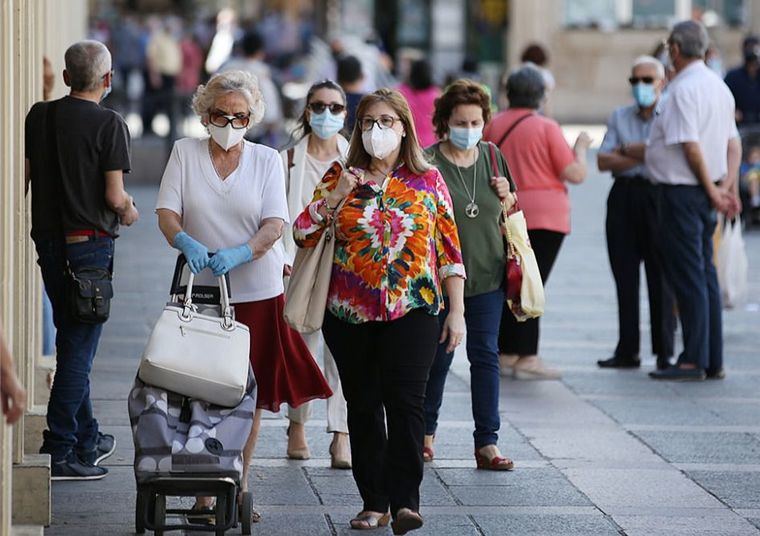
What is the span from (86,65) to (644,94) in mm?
4457

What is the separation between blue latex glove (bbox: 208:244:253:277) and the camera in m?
6.62

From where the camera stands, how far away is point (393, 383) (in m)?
6.55

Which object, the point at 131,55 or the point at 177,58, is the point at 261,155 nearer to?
the point at 177,58

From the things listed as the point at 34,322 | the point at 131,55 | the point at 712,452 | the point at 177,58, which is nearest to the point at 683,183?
the point at 712,452

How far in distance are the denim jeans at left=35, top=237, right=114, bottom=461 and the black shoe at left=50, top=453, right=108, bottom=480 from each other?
3 centimetres

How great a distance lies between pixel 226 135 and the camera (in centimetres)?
680

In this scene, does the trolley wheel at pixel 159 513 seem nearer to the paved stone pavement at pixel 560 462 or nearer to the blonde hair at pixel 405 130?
the paved stone pavement at pixel 560 462

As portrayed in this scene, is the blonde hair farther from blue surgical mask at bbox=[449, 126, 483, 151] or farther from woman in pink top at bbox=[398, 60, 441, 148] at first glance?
woman in pink top at bbox=[398, 60, 441, 148]

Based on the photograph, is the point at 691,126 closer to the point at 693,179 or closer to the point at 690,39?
the point at 693,179

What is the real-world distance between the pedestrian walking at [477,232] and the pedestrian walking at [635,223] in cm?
300

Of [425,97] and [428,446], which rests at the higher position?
[425,97]

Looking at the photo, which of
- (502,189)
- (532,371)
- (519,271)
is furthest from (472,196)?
(532,371)

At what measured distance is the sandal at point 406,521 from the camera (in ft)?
21.3

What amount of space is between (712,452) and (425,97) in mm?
8110
